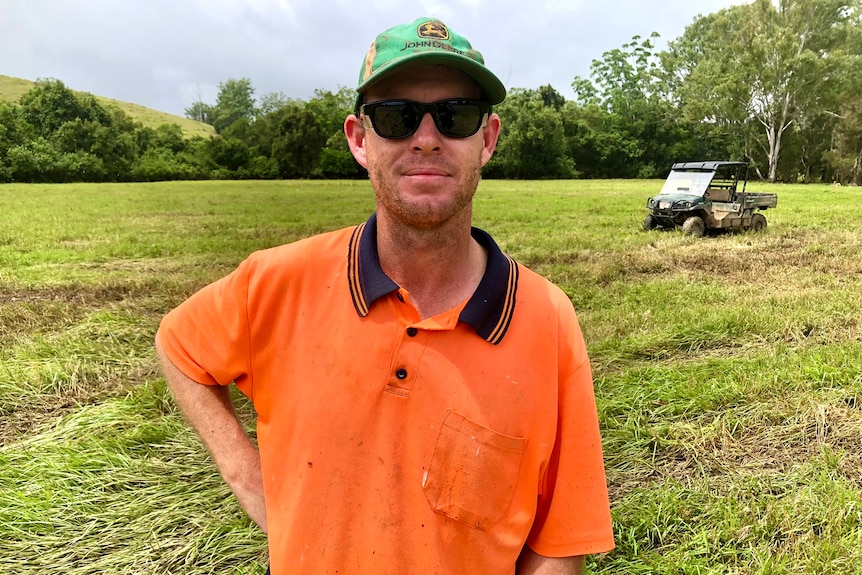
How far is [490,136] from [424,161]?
0.85 feet

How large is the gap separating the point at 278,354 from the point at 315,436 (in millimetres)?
219

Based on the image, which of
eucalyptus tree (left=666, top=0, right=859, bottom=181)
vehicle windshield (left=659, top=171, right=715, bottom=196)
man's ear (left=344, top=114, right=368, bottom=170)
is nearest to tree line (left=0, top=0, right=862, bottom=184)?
eucalyptus tree (left=666, top=0, right=859, bottom=181)

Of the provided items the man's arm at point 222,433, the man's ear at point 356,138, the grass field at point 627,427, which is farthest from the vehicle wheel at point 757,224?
the man's arm at point 222,433

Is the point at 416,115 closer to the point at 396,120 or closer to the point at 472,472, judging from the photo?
the point at 396,120

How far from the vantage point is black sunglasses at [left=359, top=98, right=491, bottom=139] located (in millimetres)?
1253

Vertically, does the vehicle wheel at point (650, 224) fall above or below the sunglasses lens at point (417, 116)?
below

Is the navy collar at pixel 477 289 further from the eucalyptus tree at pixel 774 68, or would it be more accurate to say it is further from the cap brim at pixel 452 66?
the eucalyptus tree at pixel 774 68

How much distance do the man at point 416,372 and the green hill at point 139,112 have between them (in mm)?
44456

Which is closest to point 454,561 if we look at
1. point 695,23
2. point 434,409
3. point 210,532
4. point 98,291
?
point 434,409

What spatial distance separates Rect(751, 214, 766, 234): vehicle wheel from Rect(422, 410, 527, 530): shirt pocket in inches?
495

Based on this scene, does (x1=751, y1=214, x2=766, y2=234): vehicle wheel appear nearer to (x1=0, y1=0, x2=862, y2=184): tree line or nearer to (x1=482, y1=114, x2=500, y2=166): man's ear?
(x1=482, y1=114, x2=500, y2=166): man's ear

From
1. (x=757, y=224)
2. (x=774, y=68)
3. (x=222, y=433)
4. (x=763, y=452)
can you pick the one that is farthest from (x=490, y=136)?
(x=774, y=68)

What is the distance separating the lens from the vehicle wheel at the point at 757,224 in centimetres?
1176

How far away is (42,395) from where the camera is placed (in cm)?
351
